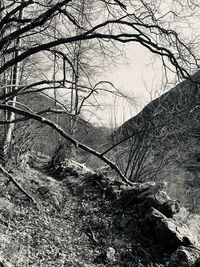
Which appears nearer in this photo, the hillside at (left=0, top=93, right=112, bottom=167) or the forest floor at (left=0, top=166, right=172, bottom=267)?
the forest floor at (left=0, top=166, right=172, bottom=267)

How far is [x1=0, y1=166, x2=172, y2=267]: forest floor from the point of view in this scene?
5.96 m

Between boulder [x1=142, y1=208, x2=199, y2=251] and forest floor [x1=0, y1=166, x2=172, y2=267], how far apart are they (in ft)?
0.56

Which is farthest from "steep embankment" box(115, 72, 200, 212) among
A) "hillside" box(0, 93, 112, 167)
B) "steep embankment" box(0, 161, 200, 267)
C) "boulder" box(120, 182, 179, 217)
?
"boulder" box(120, 182, 179, 217)

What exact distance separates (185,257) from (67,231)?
2189mm

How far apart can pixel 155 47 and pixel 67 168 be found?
4743 mm

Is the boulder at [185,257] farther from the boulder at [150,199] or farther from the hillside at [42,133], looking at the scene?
the hillside at [42,133]

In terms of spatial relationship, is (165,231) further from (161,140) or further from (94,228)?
(161,140)

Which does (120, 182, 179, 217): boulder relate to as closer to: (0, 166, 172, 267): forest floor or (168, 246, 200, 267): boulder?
(0, 166, 172, 267): forest floor

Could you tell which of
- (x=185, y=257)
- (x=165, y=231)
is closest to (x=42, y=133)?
(x=165, y=231)

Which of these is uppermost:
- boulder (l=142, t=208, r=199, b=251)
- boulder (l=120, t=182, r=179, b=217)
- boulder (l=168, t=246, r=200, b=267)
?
boulder (l=120, t=182, r=179, b=217)

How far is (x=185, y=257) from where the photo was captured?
5.87 m

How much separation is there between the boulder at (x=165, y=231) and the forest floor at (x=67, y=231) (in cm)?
17

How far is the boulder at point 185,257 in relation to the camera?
5777 millimetres

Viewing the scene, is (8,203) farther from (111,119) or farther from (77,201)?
(111,119)
